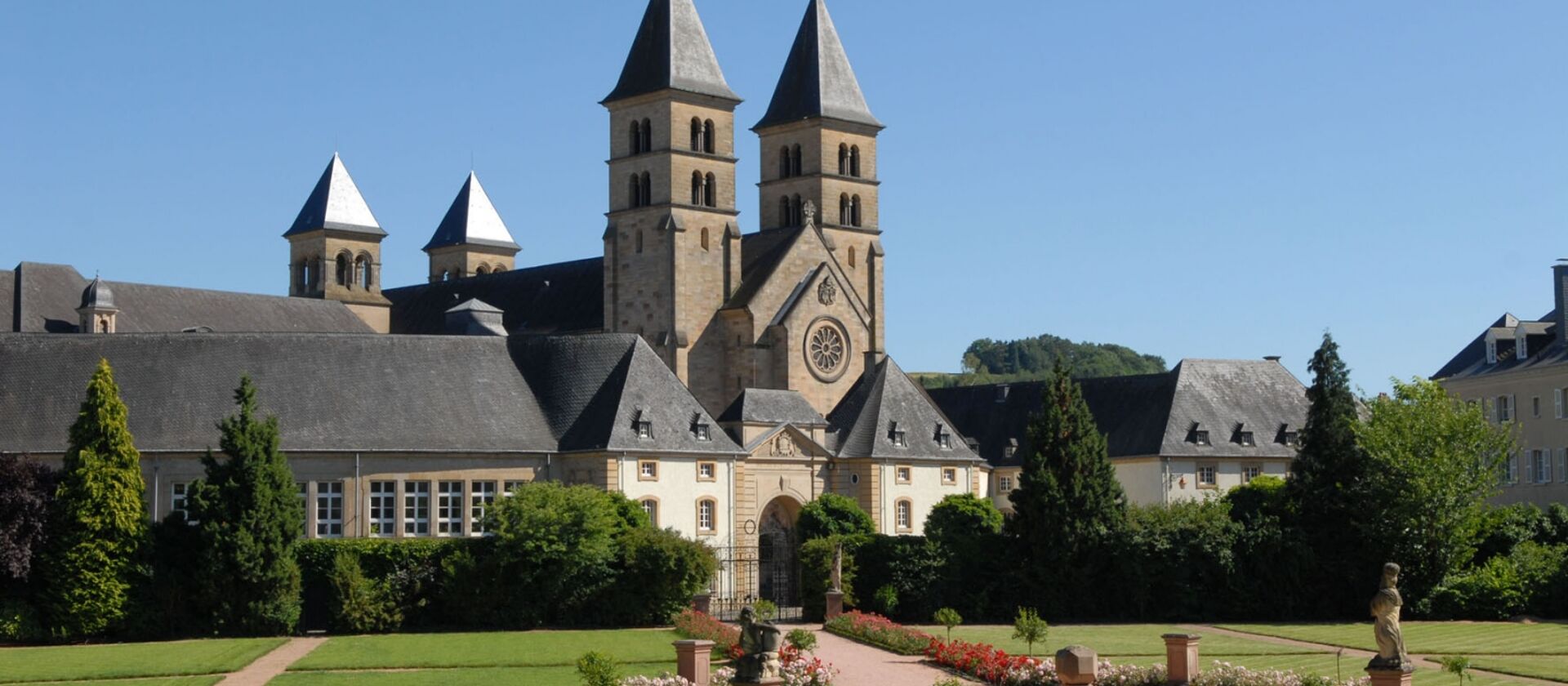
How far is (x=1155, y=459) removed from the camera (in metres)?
96.1

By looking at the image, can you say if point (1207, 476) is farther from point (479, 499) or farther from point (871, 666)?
point (871, 666)

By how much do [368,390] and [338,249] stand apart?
59.9m

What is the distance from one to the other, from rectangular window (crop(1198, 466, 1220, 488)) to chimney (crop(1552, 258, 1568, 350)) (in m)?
18.4

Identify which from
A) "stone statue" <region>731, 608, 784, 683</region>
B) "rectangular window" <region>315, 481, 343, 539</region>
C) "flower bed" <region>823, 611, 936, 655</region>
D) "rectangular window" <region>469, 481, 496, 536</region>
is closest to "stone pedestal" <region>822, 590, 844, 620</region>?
"flower bed" <region>823, 611, 936, 655</region>

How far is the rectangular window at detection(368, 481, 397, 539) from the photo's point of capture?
2650 inches

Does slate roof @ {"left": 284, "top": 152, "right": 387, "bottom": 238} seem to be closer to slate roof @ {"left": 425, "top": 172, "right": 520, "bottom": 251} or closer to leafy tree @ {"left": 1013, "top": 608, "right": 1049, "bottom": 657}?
slate roof @ {"left": 425, "top": 172, "right": 520, "bottom": 251}

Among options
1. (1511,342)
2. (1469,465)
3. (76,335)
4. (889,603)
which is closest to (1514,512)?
(1469,465)

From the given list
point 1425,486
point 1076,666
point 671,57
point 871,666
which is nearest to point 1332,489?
point 1425,486

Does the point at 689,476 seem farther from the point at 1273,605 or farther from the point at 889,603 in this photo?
the point at 1273,605

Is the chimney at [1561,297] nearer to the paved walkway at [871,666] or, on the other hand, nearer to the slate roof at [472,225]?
the paved walkway at [871,666]

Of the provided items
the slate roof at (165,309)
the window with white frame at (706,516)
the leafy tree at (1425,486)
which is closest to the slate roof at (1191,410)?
the window with white frame at (706,516)

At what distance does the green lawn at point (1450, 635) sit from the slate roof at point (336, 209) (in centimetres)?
8072

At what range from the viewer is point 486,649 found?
159ft

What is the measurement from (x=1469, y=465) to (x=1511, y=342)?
26925mm
